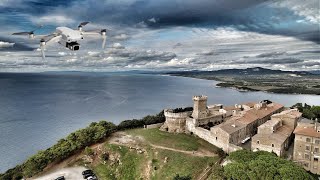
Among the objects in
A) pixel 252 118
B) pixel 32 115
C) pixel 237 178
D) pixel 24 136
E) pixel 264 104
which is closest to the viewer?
pixel 237 178

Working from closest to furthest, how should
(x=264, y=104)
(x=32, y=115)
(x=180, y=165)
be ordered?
1. (x=180, y=165)
2. (x=264, y=104)
3. (x=32, y=115)

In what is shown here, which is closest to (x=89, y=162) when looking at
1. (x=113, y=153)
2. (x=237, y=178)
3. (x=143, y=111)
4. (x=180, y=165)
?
(x=113, y=153)

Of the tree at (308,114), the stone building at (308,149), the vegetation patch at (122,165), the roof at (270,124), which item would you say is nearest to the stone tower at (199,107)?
the roof at (270,124)

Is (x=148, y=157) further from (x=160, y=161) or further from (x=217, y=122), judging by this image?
(x=217, y=122)

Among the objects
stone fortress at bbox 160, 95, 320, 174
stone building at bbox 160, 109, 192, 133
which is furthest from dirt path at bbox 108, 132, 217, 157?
stone building at bbox 160, 109, 192, 133

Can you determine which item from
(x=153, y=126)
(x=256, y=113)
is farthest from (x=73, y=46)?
(x=256, y=113)

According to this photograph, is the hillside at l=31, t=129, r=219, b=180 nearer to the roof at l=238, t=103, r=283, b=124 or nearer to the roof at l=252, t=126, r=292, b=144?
the roof at l=252, t=126, r=292, b=144

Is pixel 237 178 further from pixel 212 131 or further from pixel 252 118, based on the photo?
pixel 252 118
